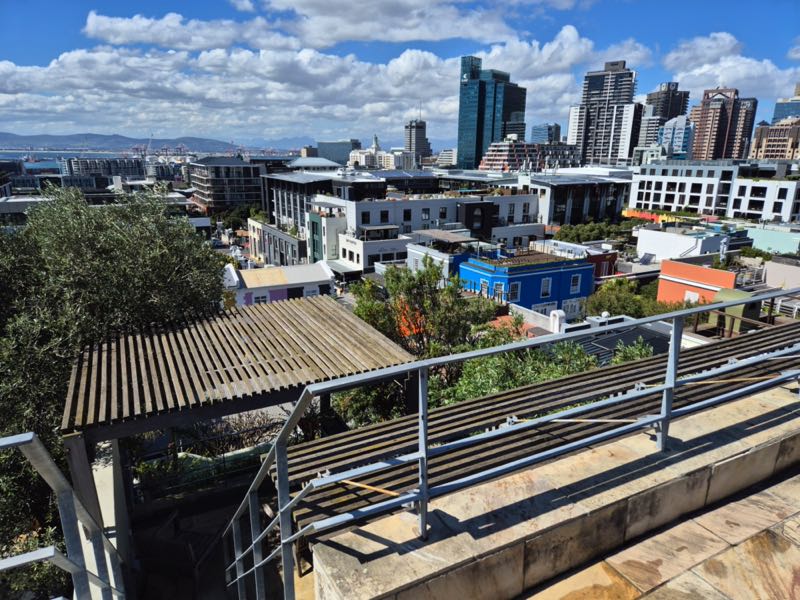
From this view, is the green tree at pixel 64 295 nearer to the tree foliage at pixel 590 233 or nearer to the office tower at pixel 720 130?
the tree foliage at pixel 590 233

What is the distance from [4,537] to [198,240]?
7802mm

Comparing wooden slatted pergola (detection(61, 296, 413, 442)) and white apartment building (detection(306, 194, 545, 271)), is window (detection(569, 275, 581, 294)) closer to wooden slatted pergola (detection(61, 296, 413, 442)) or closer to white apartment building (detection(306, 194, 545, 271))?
white apartment building (detection(306, 194, 545, 271))

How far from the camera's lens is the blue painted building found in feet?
110

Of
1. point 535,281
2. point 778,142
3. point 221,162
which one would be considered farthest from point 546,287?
point 778,142

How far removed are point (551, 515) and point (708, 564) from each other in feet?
3.22

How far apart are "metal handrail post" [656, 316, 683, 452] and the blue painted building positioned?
2966 cm

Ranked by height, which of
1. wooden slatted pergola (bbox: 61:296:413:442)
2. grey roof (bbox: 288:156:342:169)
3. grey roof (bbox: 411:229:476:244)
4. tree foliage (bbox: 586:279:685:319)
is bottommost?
tree foliage (bbox: 586:279:685:319)

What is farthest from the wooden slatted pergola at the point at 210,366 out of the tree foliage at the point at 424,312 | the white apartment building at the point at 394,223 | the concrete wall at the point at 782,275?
the white apartment building at the point at 394,223

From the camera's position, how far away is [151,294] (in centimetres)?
1143

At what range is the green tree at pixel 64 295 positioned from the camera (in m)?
8.77

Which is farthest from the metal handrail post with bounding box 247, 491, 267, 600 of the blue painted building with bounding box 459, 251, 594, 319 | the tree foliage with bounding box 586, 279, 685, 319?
the blue painted building with bounding box 459, 251, 594, 319

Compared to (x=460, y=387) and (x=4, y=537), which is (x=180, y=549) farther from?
(x=460, y=387)

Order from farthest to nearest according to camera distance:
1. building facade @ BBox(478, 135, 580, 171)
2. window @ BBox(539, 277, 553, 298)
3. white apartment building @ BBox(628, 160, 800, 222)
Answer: building facade @ BBox(478, 135, 580, 171)
white apartment building @ BBox(628, 160, 800, 222)
window @ BBox(539, 277, 553, 298)

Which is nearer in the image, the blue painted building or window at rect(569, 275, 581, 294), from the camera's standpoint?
the blue painted building
